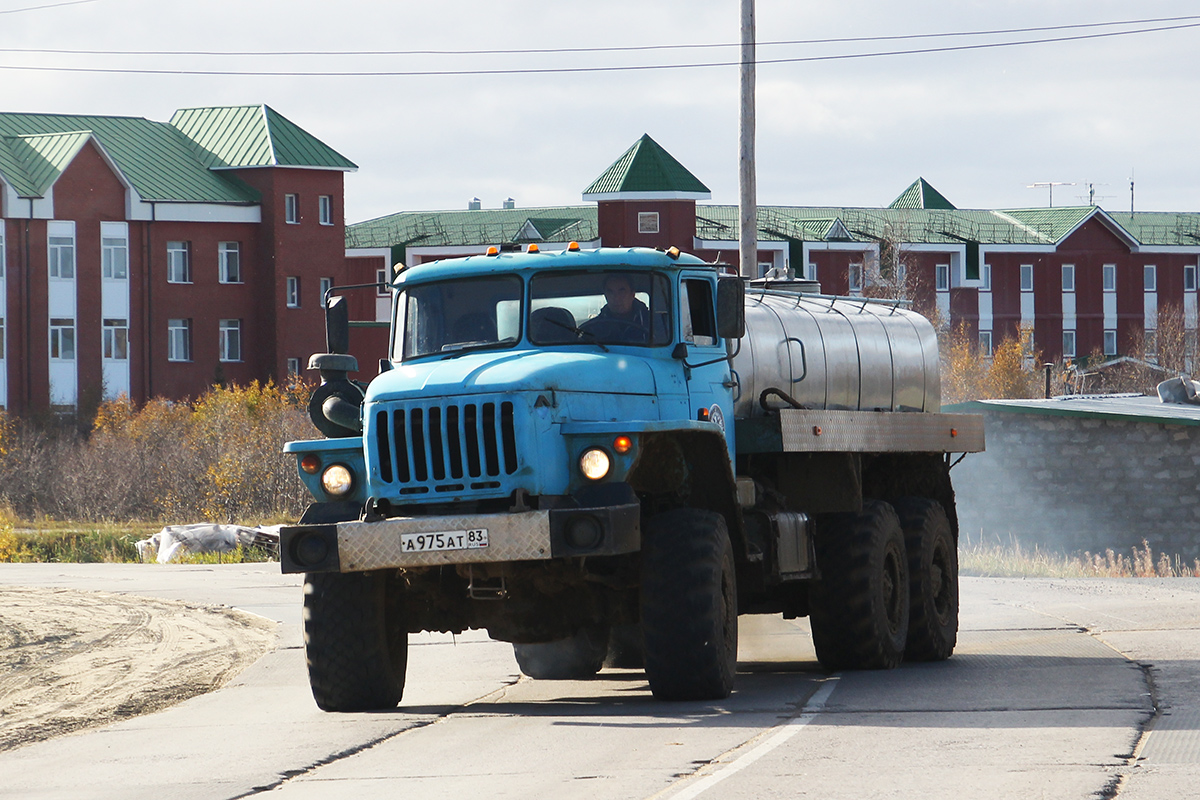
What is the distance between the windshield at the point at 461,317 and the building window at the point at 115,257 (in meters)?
58.4

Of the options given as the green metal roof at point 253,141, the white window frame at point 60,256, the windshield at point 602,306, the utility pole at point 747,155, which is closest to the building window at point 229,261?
the green metal roof at point 253,141

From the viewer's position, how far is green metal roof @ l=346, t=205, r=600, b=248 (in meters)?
89.2

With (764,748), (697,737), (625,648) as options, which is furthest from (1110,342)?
(764,748)

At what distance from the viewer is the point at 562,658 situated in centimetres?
1484

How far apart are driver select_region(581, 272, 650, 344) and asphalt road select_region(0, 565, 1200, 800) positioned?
247 cm

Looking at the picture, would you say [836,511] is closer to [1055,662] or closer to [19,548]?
[1055,662]

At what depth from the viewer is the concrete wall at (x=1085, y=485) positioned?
125ft

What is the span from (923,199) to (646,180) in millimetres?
32753

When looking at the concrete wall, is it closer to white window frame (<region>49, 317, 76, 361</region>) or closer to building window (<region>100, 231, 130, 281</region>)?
white window frame (<region>49, 317, 76, 361</region>)

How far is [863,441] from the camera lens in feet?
49.3

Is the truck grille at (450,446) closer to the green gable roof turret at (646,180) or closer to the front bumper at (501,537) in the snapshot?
the front bumper at (501,537)

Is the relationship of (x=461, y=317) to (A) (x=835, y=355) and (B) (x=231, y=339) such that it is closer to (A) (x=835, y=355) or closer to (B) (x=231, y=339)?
(A) (x=835, y=355)

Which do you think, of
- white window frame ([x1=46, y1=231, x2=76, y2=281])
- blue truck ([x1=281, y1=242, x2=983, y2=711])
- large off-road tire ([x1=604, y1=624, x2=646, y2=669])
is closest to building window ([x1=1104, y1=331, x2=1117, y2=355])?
white window frame ([x1=46, y1=231, x2=76, y2=281])

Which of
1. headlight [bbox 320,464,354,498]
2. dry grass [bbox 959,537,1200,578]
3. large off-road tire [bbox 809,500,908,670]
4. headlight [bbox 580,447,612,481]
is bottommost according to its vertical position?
dry grass [bbox 959,537,1200,578]
